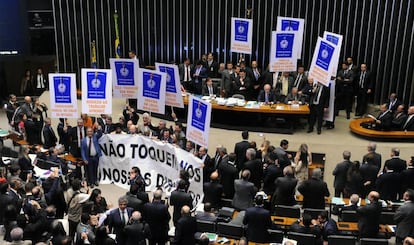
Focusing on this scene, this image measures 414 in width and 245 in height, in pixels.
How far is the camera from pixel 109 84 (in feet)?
43.1

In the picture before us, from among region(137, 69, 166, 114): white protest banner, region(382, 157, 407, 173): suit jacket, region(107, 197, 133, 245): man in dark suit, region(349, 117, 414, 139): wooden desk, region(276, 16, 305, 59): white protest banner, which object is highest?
region(276, 16, 305, 59): white protest banner

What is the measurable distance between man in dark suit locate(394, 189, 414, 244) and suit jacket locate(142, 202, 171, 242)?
13.1 feet

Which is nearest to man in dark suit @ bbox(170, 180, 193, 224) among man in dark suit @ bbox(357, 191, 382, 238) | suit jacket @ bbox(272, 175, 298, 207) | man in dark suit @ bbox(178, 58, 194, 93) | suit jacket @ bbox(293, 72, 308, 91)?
suit jacket @ bbox(272, 175, 298, 207)

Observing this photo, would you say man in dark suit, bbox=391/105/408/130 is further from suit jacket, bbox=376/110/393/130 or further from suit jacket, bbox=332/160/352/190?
suit jacket, bbox=332/160/352/190

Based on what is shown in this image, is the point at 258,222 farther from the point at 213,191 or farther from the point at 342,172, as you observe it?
the point at 342,172

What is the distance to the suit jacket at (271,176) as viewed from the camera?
11.6 metres

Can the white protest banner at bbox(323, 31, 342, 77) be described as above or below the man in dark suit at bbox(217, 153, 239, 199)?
above

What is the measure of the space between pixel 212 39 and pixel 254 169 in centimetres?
960

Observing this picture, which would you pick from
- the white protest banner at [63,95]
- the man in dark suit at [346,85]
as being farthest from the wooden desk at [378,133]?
the white protest banner at [63,95]

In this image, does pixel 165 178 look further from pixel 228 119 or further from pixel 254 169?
pixel 228 119

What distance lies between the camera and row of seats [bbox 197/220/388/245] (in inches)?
365

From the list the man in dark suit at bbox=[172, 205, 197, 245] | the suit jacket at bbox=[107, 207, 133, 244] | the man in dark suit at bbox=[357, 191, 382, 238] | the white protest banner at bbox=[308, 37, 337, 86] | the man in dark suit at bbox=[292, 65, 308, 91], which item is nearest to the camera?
the man in dark suit at bbox=[172, 205, 197, 245]

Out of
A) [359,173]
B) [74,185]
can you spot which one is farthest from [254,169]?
[74,185]

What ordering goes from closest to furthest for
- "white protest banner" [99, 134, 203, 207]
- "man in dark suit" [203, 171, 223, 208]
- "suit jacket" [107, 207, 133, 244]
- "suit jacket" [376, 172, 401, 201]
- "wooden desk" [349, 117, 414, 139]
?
"suit jacket" [107, 207, 133, 244]
"man in dark suit" [203, 171, 223, 208]
"suit jacket" [376, 172, 401, 201]
"white protest banner" [99, 134, 203, 207]
"wooden desk" [349, 117, 414, 139]
